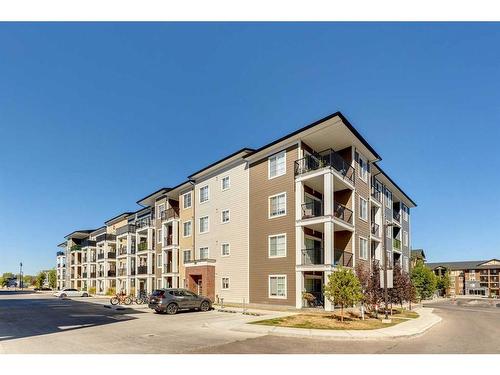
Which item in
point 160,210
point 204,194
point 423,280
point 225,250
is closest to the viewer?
point 225,250

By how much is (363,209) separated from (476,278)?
123284 millimetres

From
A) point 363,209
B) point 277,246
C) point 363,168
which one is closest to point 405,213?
point 363,209

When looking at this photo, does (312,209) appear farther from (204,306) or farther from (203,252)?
(203,252)

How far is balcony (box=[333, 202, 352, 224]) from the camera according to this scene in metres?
28.7

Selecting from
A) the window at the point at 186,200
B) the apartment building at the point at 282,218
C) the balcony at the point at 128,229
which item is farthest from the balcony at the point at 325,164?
the balcony at the point at 128,229

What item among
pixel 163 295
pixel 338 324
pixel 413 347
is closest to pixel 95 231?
pixel 163 295

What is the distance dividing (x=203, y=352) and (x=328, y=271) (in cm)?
1442

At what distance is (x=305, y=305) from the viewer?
26.3 metres

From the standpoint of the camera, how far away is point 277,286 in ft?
92.7

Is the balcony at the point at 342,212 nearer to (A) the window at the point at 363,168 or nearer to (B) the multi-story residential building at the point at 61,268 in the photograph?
(A) the window at the point at 363,168

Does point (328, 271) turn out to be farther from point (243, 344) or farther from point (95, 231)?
point (95, 231)

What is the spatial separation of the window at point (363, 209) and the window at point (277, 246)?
24.5ft

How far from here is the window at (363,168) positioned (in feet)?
106

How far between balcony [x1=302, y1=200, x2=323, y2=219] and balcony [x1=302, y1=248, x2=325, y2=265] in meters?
2.54
